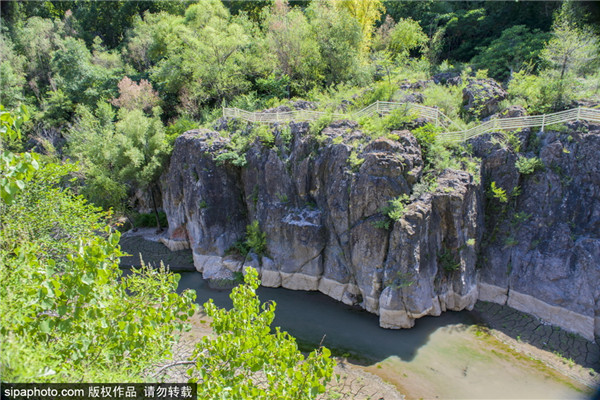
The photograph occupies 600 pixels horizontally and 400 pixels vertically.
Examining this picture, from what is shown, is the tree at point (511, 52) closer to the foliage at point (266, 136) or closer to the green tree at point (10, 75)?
the foliage at point (266, 136)

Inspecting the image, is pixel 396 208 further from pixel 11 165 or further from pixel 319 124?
pixel 11 165

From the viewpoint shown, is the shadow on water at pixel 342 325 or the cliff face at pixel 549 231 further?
the cliff face at pixel 549 231

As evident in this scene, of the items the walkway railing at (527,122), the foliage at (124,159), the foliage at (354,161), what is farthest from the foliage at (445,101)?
the foliage at (124,159)

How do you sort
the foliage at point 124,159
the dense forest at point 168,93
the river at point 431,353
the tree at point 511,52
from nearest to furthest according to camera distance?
1. the dense forest at point 168,93
2. the river at point 431,353
3. the foliage at point 124,159
4. the tree at point 511,52

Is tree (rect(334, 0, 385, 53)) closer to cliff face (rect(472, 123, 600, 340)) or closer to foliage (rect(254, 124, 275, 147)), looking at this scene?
foliage (rect(254, 124, 275, 147))

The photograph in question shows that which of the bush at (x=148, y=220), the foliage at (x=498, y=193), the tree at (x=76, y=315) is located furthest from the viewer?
the bush at (x=148, y=220)

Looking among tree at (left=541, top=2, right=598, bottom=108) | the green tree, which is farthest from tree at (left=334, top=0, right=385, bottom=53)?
the green tree
